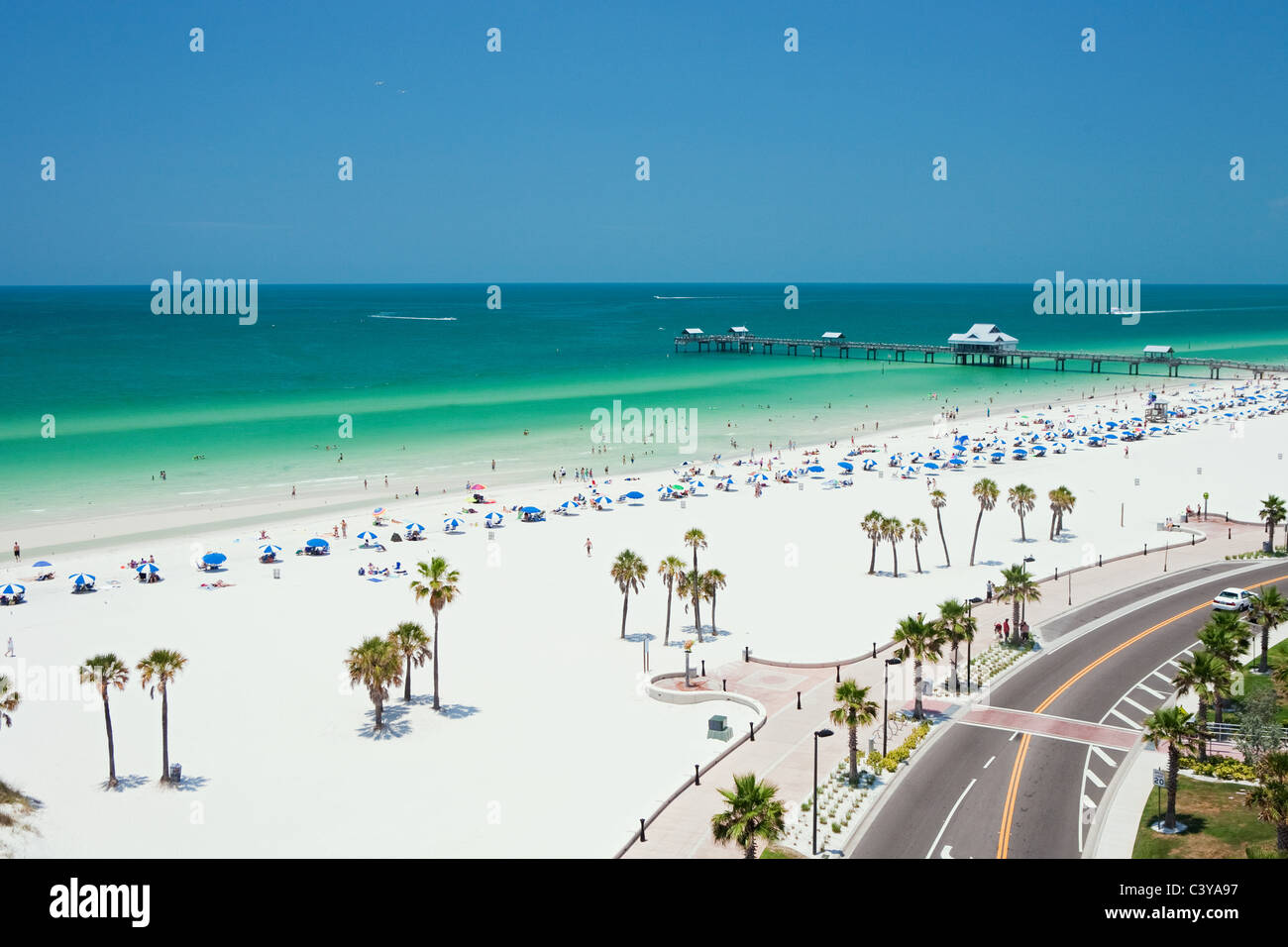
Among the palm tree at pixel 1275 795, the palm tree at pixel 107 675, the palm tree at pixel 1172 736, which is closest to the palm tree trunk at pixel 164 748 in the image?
the palm tree at pixel 107 675

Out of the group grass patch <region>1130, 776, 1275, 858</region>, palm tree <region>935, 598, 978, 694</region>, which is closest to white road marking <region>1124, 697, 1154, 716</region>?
grass patch <region>1130, 776, 1275, 858</region>

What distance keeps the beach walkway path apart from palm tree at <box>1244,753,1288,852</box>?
4.00 meters

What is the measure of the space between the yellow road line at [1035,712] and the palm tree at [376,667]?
18988 millimetres

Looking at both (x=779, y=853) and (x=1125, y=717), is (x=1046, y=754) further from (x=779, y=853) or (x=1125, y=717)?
(x=779, y=853)

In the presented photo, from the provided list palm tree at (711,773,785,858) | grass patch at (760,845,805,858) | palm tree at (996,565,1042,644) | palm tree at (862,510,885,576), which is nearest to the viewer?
palm tree at (711,773,785,858)

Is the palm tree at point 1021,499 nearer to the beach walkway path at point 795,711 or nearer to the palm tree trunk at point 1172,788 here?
the beach walkway path at point 795,711

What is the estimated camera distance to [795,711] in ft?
112

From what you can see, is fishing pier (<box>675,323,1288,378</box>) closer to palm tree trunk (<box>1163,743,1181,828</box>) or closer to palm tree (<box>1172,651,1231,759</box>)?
palm tree (<box>1172,651,1231,759</box>)

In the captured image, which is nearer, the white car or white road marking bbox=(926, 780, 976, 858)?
white road marking bbox=(926, 780, 976, 858)

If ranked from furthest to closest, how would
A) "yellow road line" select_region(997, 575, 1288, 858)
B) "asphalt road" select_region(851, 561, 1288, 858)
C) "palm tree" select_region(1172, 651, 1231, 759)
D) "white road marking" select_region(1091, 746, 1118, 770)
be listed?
"white road marking" select_region(1091, 746, 1118, 770), "palm tree" select_region(1172, 651, 1231, 759), "asphalt road" select_region(851, 561, 1288, 858), "yellow road line" select_region(997, 575, 1288, 858)

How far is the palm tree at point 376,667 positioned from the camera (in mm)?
32750

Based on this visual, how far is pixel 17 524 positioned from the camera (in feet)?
214

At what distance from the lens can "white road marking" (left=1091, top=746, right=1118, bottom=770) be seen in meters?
29.8
